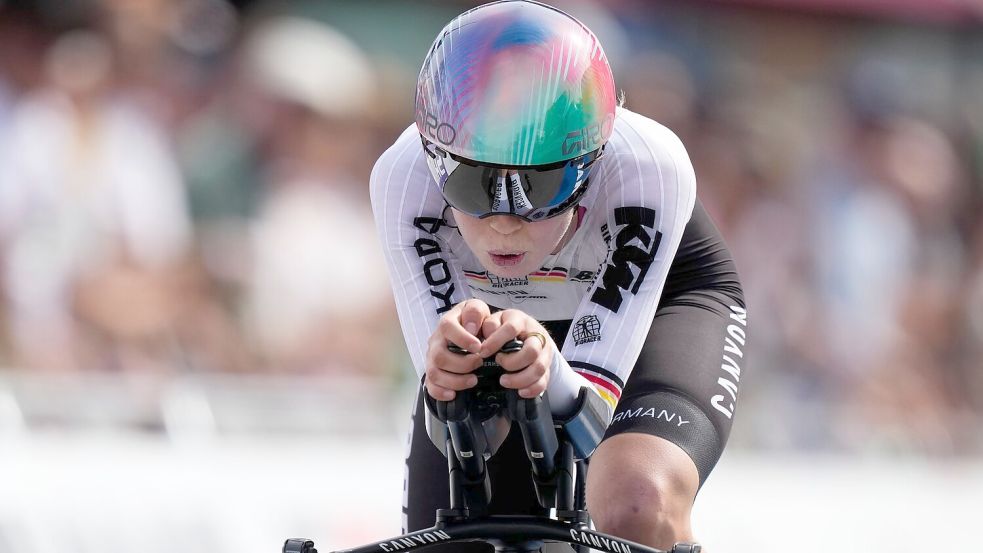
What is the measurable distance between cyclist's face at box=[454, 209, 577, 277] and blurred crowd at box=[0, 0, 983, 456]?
205 inches

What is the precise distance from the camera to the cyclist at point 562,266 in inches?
136

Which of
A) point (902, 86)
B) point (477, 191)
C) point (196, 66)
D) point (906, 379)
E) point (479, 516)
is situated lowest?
point (479, 516)

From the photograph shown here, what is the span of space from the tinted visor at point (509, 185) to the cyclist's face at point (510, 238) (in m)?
0.07

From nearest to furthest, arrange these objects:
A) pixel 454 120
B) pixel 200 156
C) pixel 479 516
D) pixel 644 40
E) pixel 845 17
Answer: pixel 479 516 < pixel 454 120 < pixel 200 156 < pixel 644 40 < pixel 845 17

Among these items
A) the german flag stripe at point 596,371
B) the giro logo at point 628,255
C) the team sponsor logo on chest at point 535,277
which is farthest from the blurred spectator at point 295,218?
the german flag stripe at point 596,371

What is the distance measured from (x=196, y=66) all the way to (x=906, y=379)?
20.4 ft

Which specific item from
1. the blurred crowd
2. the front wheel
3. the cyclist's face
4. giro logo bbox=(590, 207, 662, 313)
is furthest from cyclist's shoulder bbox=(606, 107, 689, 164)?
the blurred crowd

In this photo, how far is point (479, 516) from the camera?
10.7 ft

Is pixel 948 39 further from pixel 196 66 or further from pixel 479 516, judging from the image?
pixel 479 516

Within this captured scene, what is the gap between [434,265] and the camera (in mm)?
4031

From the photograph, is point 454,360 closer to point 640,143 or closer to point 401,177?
point 401,177

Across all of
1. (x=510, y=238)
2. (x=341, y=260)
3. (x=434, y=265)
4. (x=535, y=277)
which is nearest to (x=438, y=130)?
(x=510, y=238)

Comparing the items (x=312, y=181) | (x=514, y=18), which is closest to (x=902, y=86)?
(x=312, y=181)

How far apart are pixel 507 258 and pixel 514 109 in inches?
19.8
